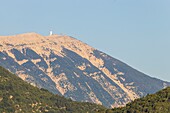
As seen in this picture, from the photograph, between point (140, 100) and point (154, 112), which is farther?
point (140, 100)

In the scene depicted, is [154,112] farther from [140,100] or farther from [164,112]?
[140,100]

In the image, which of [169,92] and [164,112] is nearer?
[164,112]

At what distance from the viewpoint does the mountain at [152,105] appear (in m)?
173

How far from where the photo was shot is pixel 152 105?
178 meters

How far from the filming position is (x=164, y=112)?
555 ft

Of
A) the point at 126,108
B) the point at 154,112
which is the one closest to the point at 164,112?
the point at 154,112

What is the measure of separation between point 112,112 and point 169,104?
56.1ft

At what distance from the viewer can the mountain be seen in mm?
172762

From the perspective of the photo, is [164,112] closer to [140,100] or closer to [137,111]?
[137,111]

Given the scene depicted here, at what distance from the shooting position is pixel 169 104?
574 ft

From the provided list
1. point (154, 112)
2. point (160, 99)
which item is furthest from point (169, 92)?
point (154, 112)

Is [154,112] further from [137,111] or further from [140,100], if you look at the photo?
[140,100]

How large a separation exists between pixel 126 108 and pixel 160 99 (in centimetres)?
920

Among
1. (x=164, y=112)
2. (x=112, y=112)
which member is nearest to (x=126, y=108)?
(x=112, y=112)
